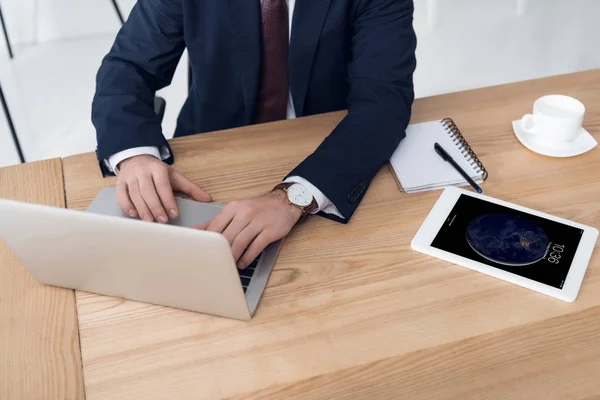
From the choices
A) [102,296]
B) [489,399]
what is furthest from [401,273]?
[102,296]

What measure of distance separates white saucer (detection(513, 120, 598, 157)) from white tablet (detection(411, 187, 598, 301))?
0.21m

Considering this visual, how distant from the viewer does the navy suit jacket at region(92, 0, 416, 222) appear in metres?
1.22

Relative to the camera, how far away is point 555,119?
1.26 metres

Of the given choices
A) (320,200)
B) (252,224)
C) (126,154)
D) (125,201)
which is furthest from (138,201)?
(320,200)

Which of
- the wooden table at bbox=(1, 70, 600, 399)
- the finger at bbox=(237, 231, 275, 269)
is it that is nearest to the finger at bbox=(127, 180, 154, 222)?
the wooden table at bbox=(1, 70, 600, 399)

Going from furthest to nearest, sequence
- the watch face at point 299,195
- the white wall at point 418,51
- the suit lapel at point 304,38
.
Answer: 1. the white wall at point 418,51
2. the suit lapel at point 304,38
3. the watch face at point 299,195

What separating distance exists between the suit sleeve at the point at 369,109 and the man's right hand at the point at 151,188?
9.0 inches

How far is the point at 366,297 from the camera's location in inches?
38.8

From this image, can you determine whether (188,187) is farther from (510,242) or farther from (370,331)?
(510,242)

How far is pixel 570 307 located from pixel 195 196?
2.32ft

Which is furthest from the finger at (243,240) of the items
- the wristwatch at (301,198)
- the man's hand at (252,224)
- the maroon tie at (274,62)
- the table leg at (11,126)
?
the table leg at (11,126)

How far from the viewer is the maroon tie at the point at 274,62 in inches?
56.0

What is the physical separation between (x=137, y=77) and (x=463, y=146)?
770 millimetres

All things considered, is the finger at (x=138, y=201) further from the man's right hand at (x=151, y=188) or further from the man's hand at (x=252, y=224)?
the man's hand at (x=252, y=224)
